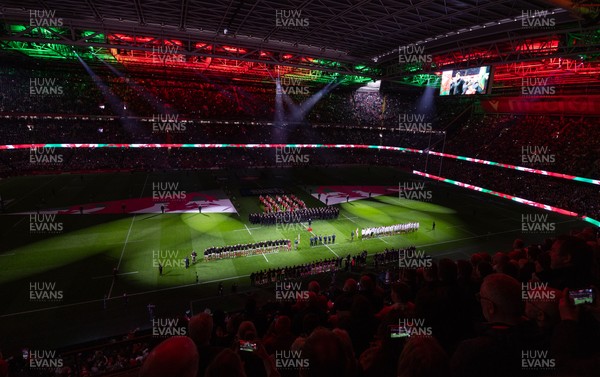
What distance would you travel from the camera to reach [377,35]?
106 ft

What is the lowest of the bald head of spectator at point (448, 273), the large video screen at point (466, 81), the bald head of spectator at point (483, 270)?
the bald head of spectator at point (483, 270)

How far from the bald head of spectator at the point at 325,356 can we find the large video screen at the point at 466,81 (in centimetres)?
3417

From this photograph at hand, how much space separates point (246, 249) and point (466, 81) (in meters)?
27.0

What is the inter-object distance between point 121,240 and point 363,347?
84.7ft

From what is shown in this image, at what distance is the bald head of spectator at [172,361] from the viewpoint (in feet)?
6.68

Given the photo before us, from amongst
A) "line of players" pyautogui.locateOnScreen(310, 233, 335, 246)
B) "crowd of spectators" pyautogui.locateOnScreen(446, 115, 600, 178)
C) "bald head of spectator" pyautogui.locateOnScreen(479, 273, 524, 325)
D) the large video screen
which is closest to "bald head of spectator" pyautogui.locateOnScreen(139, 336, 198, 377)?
"bald head of spectator" pyautogui.locateOnScreen(479, 273, 524, 325)

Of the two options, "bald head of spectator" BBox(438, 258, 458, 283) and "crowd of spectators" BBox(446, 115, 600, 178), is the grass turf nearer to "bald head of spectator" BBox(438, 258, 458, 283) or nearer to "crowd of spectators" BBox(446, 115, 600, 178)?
"crowd of spectators" BBox(446, 115, 600, 178)

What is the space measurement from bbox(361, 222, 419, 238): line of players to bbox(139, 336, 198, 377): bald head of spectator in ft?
87.9

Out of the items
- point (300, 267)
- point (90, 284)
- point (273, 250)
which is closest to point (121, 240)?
point (90, 284)

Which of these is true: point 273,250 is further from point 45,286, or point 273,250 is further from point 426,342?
point 426,342

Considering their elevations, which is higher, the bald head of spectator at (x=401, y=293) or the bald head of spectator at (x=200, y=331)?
the bald head of spectator at (x=200, y=331)

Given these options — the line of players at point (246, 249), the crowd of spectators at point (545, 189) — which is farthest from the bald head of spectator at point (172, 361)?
the crowd of spectators at point (545, 189)

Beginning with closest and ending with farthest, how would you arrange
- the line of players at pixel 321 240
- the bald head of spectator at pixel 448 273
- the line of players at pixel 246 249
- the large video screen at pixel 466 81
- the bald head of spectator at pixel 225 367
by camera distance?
1. the bald head of spectator at pixel 225 367
2. the bald head of spectator at pixel 448 273
3. the line of players at pixel 246 249
4. the line of players at pixel 321 240
5. the large video screen at pixel 466 81

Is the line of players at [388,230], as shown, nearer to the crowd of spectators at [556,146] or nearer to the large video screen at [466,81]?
the large video screen at [466,81]
